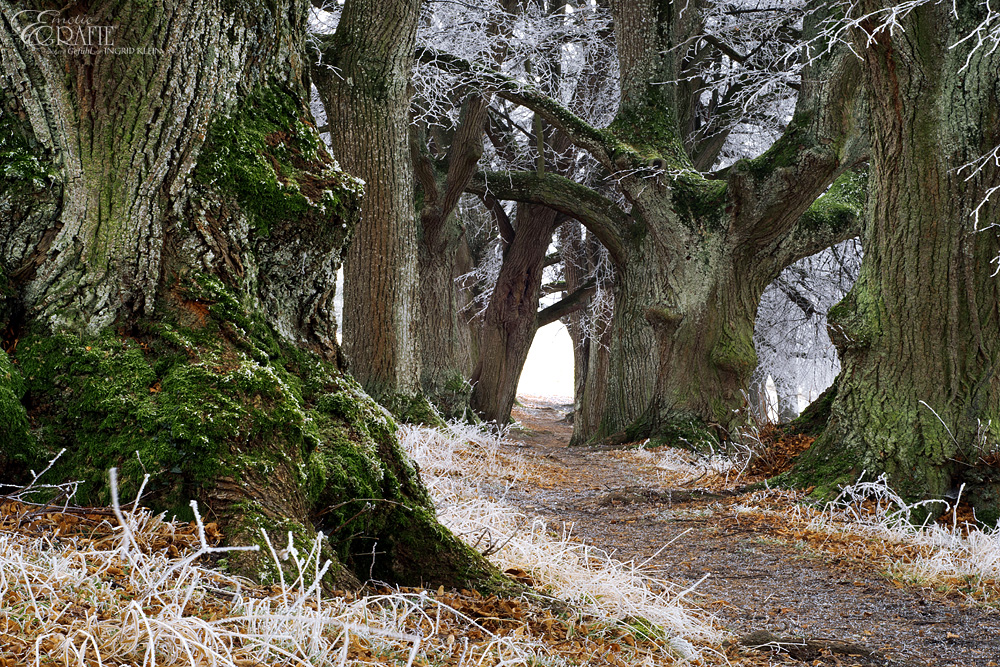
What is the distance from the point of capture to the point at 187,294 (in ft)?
7.50

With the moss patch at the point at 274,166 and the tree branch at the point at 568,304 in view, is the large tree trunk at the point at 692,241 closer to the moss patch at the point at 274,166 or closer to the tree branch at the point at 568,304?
the tree branch at the point at 568,304

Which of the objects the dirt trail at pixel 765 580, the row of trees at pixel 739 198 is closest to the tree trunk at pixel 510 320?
the row of trees at pixel 739 198

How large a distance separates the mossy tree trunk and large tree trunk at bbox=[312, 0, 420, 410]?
1.82 meters

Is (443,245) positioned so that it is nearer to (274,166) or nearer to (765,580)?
(765,580)

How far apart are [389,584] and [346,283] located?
4.89 metres

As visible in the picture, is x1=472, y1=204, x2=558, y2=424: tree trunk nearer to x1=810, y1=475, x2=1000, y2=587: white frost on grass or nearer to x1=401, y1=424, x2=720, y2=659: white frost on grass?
x1=401, y1=424, x2=720, y2=659: white frost on grass

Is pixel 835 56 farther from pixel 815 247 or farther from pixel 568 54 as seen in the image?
pixel 568 54

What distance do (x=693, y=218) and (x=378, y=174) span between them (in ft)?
11.3

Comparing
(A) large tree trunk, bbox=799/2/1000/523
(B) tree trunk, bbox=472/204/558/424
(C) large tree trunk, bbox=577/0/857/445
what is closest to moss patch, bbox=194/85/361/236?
(A) large tree trunk, bbox=799/2/1000/523

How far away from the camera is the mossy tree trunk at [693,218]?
303 inches

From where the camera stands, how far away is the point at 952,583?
3357 millimetres

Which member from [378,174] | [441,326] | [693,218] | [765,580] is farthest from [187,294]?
[441,326]

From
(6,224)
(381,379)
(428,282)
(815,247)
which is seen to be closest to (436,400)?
(428,282)

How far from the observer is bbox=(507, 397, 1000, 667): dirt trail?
2693 millimetres
